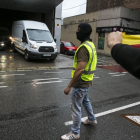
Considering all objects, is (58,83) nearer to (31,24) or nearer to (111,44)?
(111,44)

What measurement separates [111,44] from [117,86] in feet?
18.8

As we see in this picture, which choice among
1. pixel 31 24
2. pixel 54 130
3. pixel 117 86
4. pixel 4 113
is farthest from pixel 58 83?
pixel 31 24

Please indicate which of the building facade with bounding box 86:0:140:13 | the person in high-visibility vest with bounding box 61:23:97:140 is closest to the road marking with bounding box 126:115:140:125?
the person in high-visibility vest with bounding box 61:23:97:140

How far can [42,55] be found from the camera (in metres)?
11.1

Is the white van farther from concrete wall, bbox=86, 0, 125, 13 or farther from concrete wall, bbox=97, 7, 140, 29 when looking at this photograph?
concrete wall, bbox=86, 0, 125, 13

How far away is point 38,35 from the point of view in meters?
12.0

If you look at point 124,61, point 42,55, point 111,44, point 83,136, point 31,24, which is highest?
point 31,24

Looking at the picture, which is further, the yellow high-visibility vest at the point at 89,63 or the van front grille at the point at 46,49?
the van front grille at the point at 46,49

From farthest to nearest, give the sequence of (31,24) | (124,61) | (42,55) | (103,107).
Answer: (31,24)
(42,55)
(103,107)
(124,61)

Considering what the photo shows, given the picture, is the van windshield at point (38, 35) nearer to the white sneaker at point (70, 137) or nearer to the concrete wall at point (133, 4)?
the white sneaker at point (70, 137)

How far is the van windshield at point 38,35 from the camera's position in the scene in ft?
38.4

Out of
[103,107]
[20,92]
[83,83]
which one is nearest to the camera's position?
[83,83]

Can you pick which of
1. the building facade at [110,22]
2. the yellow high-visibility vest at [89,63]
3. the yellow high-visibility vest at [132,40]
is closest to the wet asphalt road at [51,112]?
the yellow high-visibility vest at [89,63]

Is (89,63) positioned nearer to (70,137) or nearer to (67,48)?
(70,137)
